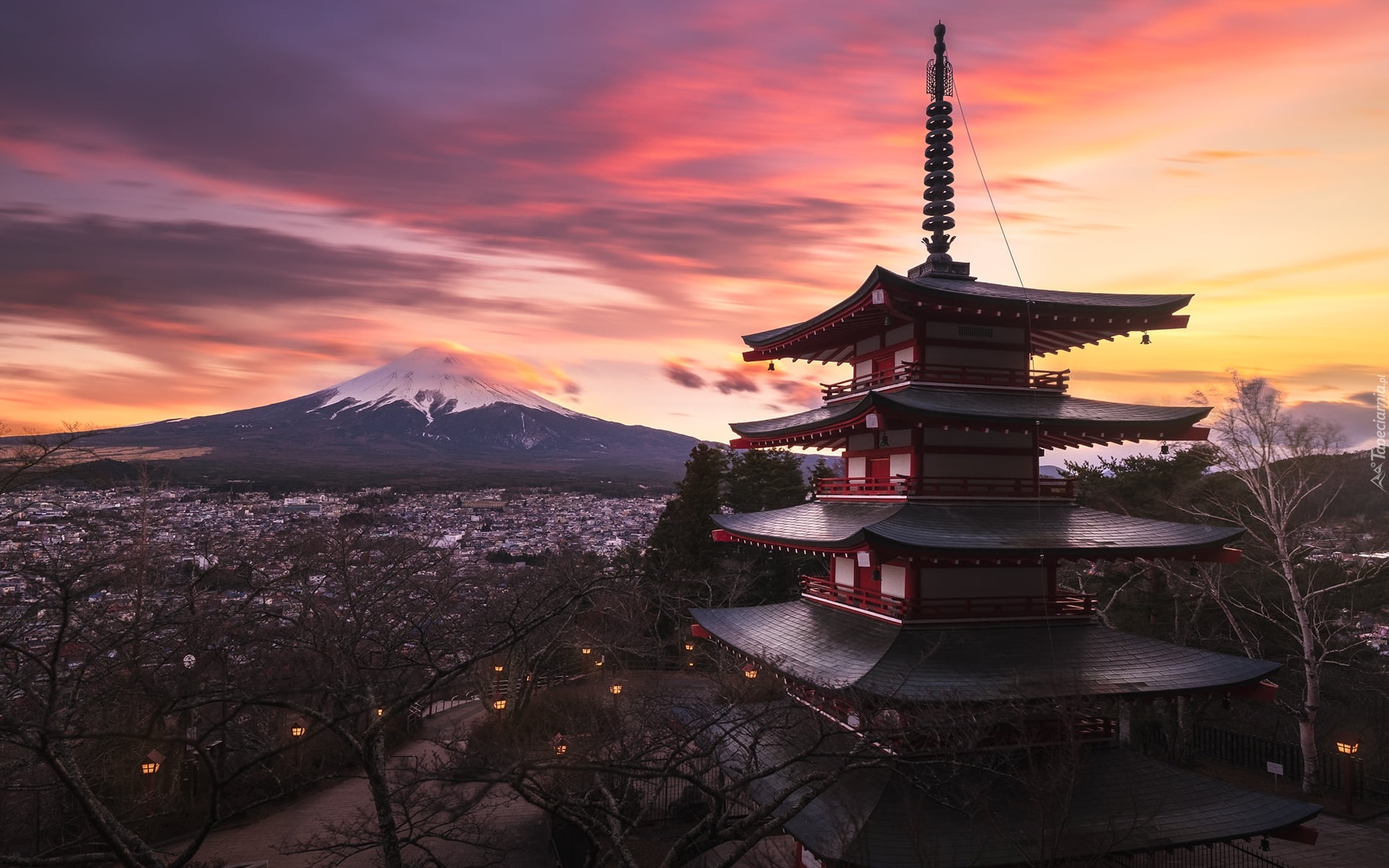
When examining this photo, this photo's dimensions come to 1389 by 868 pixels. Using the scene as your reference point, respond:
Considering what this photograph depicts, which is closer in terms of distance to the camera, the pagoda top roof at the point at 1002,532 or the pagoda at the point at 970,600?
the pagoda at the point at 970,600

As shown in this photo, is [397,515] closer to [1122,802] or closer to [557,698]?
[557,698]

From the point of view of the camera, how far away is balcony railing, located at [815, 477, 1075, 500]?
1440 cm

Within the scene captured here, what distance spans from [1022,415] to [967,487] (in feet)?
5.88

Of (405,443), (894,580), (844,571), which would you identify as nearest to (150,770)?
(844,571)

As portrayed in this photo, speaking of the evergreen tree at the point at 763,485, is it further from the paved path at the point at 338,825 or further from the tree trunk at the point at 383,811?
the tree trunk at the point at 383,811

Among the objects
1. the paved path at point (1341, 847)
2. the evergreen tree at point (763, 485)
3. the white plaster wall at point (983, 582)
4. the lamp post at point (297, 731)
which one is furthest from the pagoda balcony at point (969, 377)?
the evergreen tree at point (763, 485)

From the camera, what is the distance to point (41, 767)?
15.3 m

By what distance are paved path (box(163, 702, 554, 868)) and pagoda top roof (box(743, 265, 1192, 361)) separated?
483 inches

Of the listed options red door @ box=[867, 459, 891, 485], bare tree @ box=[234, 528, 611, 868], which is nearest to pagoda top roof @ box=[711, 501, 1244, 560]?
red door @ box=[867, 459, 891, 485]

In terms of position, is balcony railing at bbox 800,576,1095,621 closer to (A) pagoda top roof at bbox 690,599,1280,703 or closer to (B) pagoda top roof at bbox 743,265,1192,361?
(A) pagoda top roof at bbox 690,599,1280,703

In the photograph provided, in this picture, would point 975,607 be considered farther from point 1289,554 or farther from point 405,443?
point 405,443

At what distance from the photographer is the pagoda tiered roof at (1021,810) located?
34.1 ft

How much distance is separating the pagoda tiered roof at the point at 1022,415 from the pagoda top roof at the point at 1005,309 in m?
1.44

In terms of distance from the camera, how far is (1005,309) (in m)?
14.3
